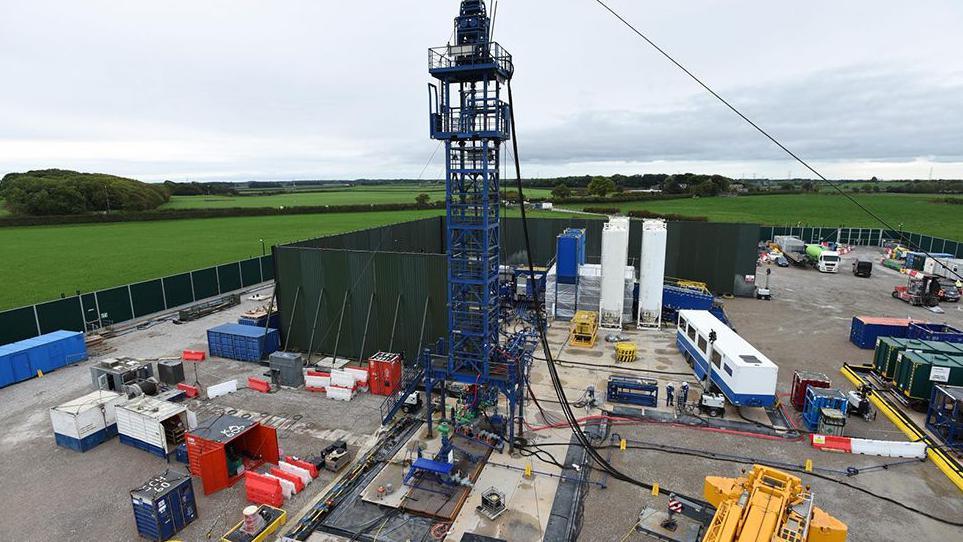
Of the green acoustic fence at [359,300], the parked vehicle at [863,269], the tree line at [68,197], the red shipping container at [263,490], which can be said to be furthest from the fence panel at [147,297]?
the tree line at [68,197]

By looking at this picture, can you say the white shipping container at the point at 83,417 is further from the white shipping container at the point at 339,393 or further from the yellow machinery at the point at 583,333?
the yellow machinery at the point at 583,333

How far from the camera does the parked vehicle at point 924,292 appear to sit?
38.2m

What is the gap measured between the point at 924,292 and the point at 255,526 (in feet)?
165

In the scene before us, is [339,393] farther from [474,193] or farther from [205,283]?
[205,283]

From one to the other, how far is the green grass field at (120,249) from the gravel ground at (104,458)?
22.3 meters

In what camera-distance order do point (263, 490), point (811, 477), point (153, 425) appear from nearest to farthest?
point (263, 490) < point (811, 477) < point (153, 425)

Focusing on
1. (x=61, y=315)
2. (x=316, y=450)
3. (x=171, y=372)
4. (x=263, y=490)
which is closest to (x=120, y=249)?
(x=61, y=315)

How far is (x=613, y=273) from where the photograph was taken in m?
33.1

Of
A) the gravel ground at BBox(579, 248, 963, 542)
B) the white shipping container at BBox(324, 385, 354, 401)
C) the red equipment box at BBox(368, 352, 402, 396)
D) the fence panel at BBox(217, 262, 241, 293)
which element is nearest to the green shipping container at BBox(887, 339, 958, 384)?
the gravel ground at BBox(579, 248, 963, 542)

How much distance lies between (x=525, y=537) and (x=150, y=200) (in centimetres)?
13293

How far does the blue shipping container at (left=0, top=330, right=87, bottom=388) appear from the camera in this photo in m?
24.4

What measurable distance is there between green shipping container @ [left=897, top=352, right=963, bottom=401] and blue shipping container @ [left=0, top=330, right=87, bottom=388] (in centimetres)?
4402

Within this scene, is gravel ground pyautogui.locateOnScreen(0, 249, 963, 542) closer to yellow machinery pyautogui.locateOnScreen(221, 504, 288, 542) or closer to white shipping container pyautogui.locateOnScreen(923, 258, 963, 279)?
yellow machinery pyautogui.locateOnScreen(221, 504, 288, 542)

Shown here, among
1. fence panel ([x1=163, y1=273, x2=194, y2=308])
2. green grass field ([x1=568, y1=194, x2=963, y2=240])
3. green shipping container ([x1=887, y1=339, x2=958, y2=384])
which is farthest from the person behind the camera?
green grass field ([x1=568, y1=194, x2=963, y2=240])
